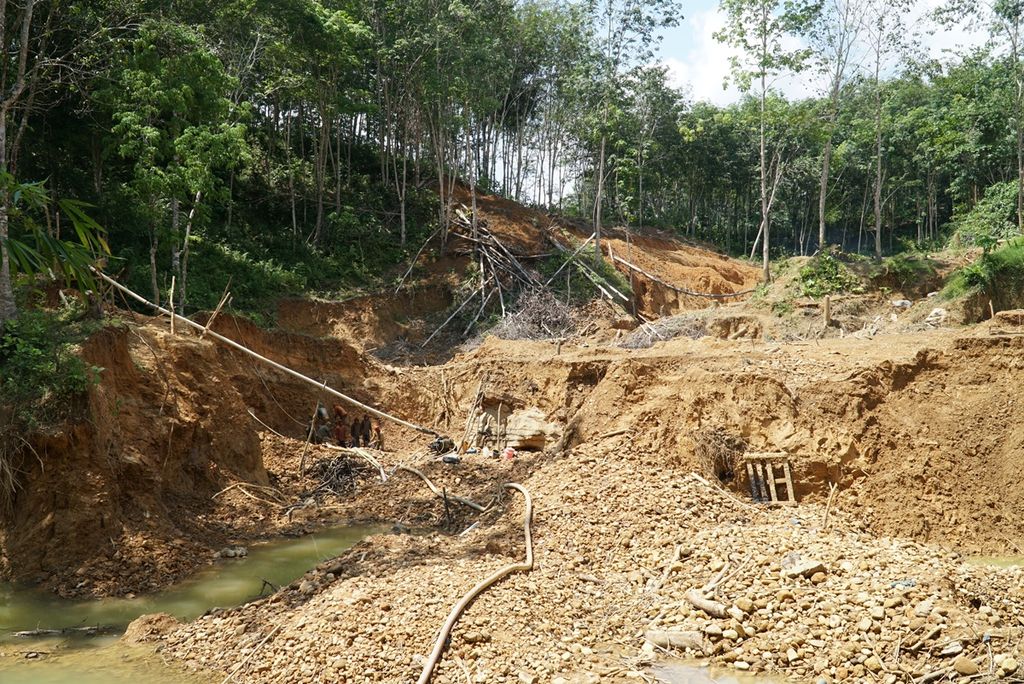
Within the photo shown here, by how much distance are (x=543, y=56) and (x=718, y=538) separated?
91.0ft

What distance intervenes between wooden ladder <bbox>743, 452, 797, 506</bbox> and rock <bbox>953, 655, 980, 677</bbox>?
4129 millimetres

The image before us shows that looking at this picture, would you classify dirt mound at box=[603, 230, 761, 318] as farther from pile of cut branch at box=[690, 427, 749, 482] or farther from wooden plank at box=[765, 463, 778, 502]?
wooden plank at box=[765, 463, 778, 502]

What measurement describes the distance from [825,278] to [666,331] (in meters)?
4.88

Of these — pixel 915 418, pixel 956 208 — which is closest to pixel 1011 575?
pixel 915 418

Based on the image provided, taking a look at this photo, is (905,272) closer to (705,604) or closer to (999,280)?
(999,280)

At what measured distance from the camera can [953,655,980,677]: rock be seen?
614 centimetres

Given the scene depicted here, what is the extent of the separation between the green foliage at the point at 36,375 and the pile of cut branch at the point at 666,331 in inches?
424

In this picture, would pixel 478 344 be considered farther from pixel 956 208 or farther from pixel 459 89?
pixel 956 208

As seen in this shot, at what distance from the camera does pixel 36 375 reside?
10031 mm

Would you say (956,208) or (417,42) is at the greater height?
(417,42)

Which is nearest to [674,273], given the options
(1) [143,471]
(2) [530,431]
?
(2) [530,431]

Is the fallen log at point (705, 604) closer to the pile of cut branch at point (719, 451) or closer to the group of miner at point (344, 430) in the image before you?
the pile of cut branch at point (719, 451)

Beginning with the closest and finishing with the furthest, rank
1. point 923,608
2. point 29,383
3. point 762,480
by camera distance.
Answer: point 923,608
point 29,383
point 762,480

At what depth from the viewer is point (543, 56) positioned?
1300 inches
